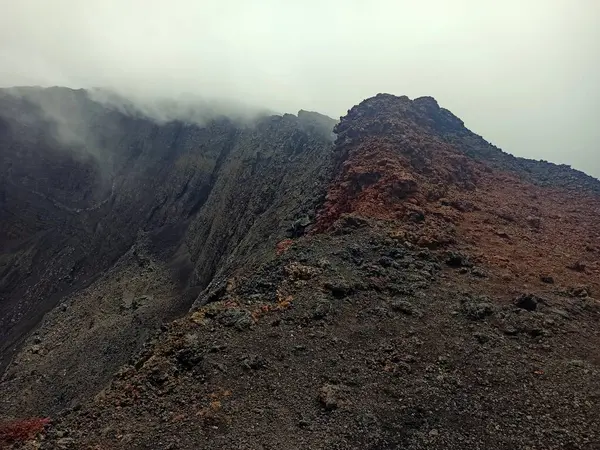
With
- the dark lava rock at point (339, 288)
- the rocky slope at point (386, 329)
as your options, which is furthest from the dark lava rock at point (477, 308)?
the dark lava rock at point (339, 288)

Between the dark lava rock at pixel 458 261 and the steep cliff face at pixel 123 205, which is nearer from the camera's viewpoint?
the dark lava rock at pixel 458 261

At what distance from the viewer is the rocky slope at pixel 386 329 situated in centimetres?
1061

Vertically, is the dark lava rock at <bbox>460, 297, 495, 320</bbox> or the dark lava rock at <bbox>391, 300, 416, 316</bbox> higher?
the dark lava rock at <bbox>460, 297, 495, 320</bbox>

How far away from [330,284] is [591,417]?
305 inches

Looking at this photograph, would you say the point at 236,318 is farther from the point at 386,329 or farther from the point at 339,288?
the point at 386,329

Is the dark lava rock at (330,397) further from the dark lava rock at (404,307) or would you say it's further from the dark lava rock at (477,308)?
the dark lava rock at (477,308)

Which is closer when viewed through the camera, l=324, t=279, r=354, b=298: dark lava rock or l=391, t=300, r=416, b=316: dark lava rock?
l=391, t=300, r=416, b=316: dark lava rock

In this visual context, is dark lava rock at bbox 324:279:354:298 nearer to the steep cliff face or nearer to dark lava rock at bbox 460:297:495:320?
dark lava rock at bbox 460:297:495:320

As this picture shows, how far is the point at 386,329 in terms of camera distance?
45.2ft

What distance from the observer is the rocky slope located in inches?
418

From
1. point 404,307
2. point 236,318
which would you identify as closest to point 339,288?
point 404,307

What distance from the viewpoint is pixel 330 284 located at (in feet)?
50.8

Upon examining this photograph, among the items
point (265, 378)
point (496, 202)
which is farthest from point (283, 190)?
point (265, 378)

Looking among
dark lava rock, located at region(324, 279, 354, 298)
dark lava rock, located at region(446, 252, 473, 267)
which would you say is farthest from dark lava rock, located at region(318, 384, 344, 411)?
dark lava rock, located at region(446, 252, 473, 267)
